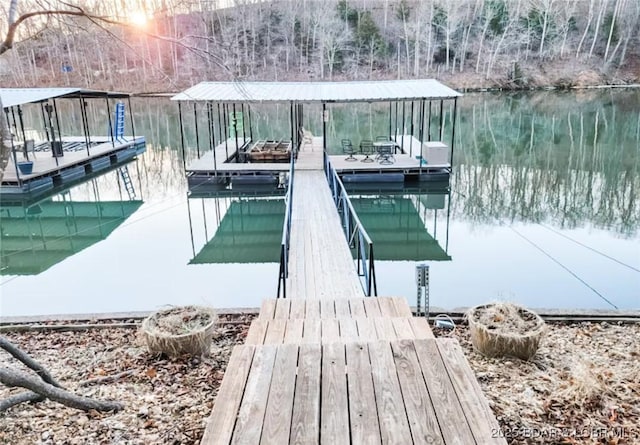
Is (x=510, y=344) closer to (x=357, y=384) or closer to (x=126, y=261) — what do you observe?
(x=357, y=384)

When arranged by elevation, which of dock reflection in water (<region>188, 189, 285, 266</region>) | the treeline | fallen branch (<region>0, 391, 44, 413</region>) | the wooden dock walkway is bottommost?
dock reflection in water (<region>188, 189, 285, 266</region>)

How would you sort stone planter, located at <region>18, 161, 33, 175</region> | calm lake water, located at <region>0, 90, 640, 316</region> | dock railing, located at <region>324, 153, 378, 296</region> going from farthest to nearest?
stone planter, located at <region>18, 161, 33, 175</region> → calm lake water, located at <region>0, 90, 640, 316</region> → dock railing, located at <region>324, 153, 378, 296</region>

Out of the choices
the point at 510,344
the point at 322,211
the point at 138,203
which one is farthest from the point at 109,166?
the point at 510,344

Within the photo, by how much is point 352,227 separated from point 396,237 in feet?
4.60

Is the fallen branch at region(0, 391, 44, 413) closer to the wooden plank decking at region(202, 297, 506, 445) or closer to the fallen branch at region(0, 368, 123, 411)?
the fallen branch at region(0, 368, 123, 411)

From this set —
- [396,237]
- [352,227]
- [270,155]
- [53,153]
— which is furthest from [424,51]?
[352,227]

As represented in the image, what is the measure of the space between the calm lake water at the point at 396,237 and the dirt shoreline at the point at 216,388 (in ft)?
6.68

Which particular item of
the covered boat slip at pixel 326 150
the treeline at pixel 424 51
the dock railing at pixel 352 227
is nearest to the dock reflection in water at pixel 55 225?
the covered boat slip at pixel 326 150

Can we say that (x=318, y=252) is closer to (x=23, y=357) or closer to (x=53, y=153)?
(x=23, y=357)

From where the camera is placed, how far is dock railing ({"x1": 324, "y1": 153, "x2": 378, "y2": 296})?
19.1 feet

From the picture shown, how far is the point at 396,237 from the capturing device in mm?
9461

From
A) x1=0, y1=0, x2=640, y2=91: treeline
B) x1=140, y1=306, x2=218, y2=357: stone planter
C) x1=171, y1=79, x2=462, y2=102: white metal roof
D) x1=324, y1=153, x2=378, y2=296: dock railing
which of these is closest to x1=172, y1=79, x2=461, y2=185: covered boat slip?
x1=171, y1=79, x2=462, y2=102: white metal roof

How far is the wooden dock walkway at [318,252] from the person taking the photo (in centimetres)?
535

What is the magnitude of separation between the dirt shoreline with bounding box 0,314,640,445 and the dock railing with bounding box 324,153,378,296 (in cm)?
160
